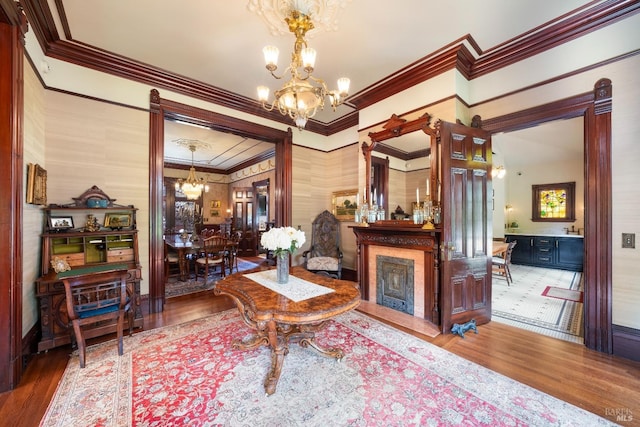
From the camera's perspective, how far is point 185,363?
2.24 m

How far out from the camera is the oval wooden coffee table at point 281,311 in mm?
1766

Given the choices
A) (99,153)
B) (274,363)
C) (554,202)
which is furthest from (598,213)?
(554,202)

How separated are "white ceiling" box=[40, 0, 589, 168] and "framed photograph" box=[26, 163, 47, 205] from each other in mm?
1567

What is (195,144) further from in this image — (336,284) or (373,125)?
(336,284)

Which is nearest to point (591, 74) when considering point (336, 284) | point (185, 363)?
point (336, 284)

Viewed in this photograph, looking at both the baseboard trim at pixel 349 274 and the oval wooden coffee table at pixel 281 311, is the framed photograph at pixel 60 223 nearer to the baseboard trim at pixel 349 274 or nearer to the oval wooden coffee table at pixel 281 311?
the oval wooden coffee table at pixel 281 311

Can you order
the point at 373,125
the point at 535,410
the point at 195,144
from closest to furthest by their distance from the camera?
the point at 535,410 → the point at 373,125 → the point at 195,144

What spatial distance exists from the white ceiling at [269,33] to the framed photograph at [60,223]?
6.68 feet

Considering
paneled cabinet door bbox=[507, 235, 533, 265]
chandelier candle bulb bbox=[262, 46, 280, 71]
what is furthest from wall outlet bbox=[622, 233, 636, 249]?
paneled cabinet door bbox=[507, 235, 533, 265]

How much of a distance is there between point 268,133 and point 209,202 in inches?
236

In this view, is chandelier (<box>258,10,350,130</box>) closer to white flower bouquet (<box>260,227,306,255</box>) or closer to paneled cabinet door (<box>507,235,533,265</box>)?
white flower bouquet (<box>260,227,306,255</box>)

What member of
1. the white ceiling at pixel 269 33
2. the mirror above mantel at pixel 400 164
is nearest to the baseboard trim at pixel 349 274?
the mirror above mantel at pixel 400 164

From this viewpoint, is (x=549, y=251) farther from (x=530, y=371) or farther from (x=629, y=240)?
(x=530, y=371)

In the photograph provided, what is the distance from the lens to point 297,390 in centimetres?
188
